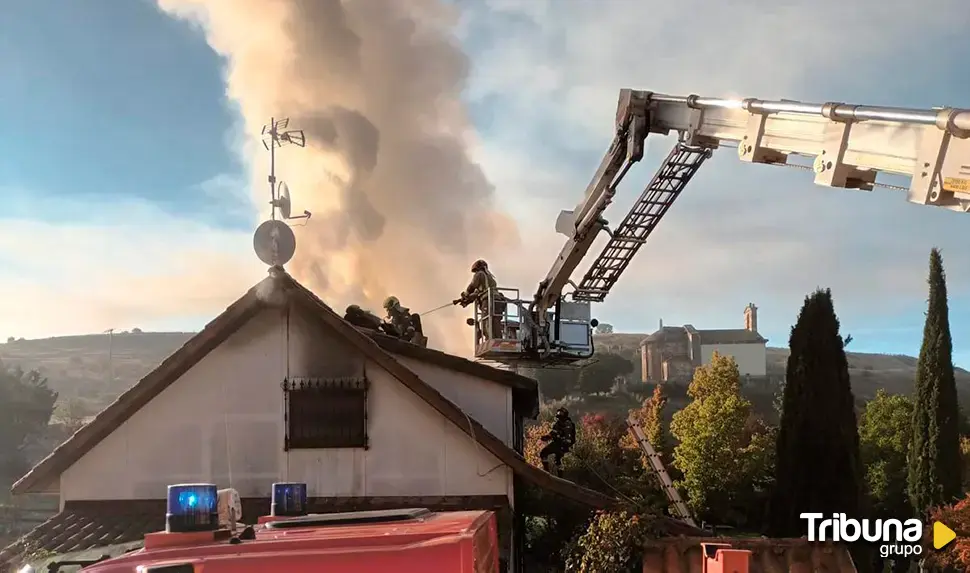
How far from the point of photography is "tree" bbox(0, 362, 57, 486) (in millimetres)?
44438

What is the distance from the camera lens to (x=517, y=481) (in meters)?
10.8

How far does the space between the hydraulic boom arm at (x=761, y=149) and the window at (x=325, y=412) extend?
18.6 feet

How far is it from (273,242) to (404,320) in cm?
514

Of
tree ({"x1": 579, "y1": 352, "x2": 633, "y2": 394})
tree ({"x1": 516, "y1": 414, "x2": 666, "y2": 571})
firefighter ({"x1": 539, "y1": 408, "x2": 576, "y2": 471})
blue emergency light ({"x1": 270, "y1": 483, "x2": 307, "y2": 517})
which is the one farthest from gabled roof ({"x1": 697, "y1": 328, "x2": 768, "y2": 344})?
blue emergency light ({"x1": 270, "y1": 483, "x2": 307, "y2": 517})

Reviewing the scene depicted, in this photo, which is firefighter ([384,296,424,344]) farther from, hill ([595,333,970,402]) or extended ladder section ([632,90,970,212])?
hill ([595,333,970,402])

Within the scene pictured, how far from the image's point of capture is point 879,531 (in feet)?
74.5

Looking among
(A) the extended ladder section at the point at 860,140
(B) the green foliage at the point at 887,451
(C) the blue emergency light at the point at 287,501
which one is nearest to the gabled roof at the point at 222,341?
(C) the blue emergency light at the point at 287,501

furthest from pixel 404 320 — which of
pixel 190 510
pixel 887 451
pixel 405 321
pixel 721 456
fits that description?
pixel 887 451

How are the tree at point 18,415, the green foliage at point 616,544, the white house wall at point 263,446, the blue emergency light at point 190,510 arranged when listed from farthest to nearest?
the tree at point 18,415, the white house wall at point 263,446, the green foliage at point 616,544, the blue emergency light at point 190,510

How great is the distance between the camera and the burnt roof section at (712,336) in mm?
86750

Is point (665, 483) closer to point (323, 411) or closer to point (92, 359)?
point (323, 411)

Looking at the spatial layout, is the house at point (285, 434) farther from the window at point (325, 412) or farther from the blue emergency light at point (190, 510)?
the blue emergency light at point (190, 510)

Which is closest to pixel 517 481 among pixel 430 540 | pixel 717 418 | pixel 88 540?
pixel 88 540

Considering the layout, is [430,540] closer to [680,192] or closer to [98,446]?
[98,446]
